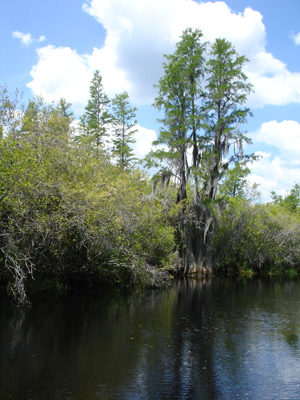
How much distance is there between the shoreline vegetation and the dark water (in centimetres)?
228

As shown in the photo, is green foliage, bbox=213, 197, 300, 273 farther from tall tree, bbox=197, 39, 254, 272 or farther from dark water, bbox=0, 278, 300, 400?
dark water, bbox=0, 278, 300, 400

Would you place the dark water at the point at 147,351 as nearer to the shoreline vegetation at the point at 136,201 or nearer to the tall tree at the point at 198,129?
Answer: the shoreline vegetation at the point at 136,201

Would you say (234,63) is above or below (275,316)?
above

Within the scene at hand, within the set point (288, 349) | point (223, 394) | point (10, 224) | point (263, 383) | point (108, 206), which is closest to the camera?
point (223, 394)

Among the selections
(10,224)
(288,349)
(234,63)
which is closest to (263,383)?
(288,349)

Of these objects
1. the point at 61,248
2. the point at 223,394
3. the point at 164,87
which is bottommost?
the point at 223,394

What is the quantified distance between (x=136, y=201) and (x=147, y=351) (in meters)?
10.9

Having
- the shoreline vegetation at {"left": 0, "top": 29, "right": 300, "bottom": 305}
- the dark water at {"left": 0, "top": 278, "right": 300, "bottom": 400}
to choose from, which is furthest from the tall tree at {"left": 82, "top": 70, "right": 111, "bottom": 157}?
the dark water at {"left": 0, "top": 278, "right": 300, "bottom": 400}

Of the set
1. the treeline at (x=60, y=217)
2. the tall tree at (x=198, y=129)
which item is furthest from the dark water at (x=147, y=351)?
the tall tree at (x=198, y=129)

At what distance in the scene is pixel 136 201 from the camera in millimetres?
18938

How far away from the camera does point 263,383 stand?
687 centimetres

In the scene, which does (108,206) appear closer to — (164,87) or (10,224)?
(10,224)

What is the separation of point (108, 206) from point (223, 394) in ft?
32.4

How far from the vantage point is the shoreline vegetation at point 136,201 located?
12938mm
